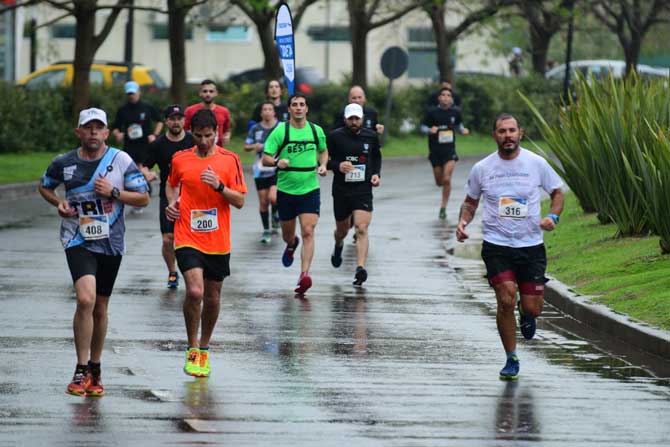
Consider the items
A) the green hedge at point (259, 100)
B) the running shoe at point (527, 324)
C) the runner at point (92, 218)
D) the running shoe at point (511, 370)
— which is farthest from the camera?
the green hedge at point (259, 100)

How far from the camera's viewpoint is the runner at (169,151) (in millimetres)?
14227

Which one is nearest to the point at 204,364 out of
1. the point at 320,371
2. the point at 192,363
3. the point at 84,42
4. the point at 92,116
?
the point at 192,363

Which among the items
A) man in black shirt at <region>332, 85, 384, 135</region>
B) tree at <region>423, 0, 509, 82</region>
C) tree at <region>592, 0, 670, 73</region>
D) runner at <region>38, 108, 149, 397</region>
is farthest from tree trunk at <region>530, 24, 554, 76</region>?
runner at <region>38, 108, 149, 397</region>

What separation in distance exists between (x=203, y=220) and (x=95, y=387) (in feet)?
4.73

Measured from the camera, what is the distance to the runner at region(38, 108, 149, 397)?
9164mm

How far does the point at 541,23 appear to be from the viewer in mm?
48500

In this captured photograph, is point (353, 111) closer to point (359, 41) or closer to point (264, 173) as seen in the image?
point (264, 173)

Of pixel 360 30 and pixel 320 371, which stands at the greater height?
pixel 360 30

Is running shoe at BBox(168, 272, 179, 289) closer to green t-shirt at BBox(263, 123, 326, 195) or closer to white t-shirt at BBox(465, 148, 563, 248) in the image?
green t-shirt at BBox(263, 123, 326, 195)

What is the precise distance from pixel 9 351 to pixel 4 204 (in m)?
13.6

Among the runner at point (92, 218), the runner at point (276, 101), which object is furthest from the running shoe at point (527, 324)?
the runner at point (276, 101)

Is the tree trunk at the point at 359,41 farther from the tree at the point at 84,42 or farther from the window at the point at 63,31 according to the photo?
the window at the point at 63,31

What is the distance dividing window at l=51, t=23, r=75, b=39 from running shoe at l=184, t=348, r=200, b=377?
62997 millimetres

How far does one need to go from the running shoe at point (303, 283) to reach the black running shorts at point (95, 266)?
4733mm
